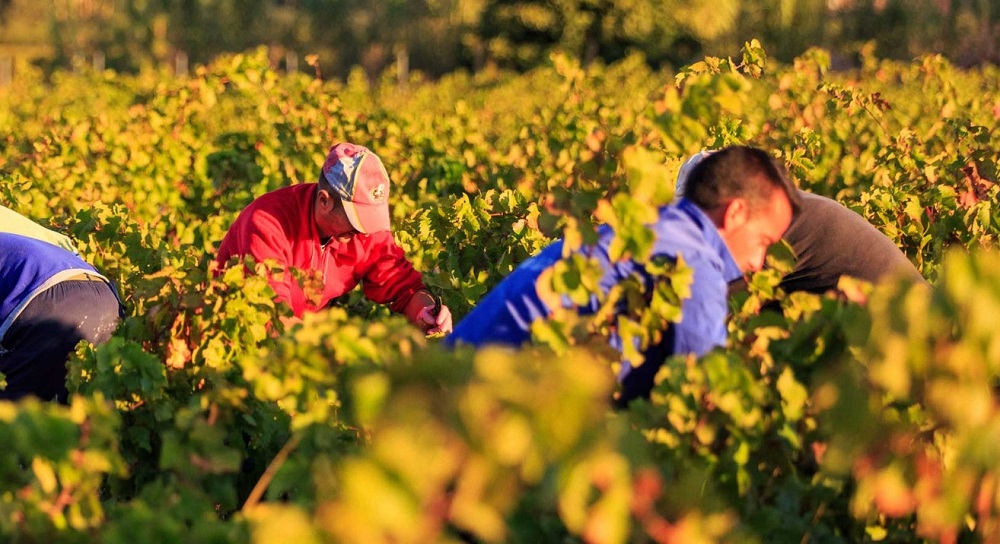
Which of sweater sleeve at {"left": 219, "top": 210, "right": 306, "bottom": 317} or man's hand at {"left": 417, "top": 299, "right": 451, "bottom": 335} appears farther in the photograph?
man's hand at {"left": 417, "top": 299, "right": 451, "bottom": 335}

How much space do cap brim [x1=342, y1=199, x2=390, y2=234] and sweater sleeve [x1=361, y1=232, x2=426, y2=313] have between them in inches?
11.8

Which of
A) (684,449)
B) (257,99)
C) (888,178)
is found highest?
(684,449)

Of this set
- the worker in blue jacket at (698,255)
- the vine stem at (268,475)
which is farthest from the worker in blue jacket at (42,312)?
the vine stem at (268,475)

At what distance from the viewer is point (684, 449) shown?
284 cm

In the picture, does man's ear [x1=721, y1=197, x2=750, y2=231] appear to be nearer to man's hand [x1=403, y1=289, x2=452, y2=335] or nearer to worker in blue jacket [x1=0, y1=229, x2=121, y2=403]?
man's hand [x1=403, y1=289, x2=452, y2=335]

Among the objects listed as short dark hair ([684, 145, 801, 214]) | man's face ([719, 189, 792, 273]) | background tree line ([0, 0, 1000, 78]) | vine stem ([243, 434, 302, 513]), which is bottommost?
background tree line ([0, 0, 1000, 78])

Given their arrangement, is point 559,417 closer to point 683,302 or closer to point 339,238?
point 683,302

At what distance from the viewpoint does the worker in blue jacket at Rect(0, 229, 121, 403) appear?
177 inches

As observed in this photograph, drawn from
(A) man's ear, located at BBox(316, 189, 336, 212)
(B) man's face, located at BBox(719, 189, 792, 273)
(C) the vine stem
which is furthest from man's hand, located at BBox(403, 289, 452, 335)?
(C) the vine stem

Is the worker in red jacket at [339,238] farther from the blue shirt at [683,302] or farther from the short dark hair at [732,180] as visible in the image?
the short dark hair at [732,180]

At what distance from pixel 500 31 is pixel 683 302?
3214 cm

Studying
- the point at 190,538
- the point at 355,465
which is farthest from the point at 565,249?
the point at 355,465

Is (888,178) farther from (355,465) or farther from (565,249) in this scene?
(355,465)

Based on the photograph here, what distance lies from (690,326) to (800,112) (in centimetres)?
498
